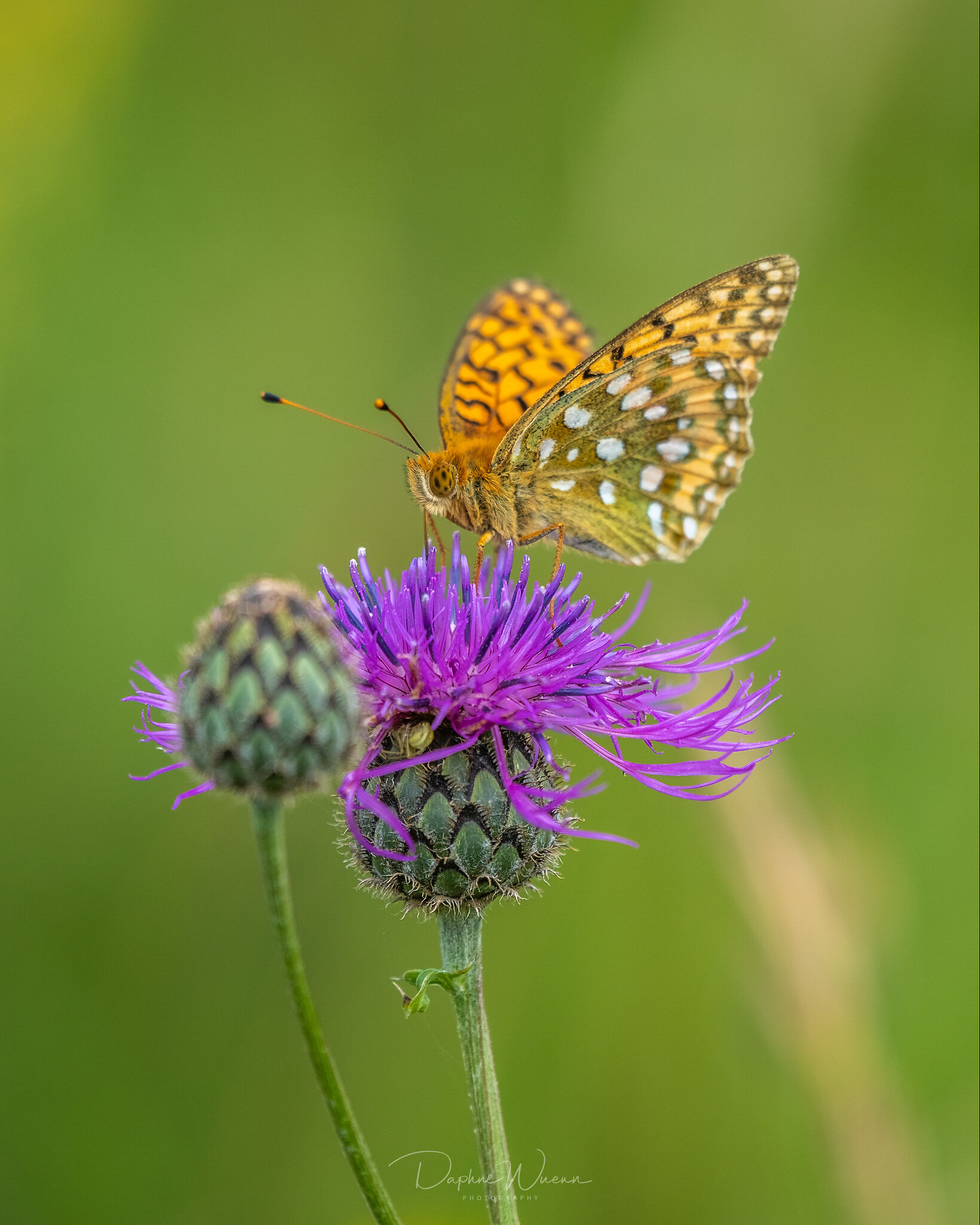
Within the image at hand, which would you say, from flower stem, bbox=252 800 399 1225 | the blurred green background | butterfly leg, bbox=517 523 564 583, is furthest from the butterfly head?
flower stem, bbox=252 800 399 1225

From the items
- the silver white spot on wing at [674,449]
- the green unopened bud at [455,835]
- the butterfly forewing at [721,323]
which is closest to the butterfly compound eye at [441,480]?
the butterfly forewing at [721,323]

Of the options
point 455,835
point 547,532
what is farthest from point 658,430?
point 455,835

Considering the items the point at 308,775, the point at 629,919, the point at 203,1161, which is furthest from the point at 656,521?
the point at 203,1161

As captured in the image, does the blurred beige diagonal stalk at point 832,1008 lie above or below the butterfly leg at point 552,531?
below

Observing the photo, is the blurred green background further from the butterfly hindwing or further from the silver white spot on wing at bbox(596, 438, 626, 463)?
the silver white spot on wing at bbox(596, 438, 626, 463)

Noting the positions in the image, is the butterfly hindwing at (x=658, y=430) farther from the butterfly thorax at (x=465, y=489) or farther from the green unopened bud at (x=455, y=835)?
the green unopened bud at (x=455, y=835)

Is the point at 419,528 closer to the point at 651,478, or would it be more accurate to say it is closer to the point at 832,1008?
the point at 651,478
